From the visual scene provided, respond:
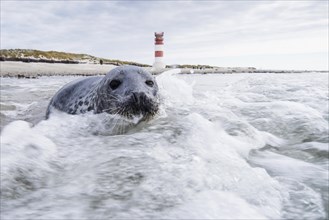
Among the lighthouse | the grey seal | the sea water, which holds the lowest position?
the sea water

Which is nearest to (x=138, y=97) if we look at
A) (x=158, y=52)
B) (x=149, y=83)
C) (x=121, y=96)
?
(x=121, y=96)

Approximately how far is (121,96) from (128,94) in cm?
14

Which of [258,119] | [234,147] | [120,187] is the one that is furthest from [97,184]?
[258,119]

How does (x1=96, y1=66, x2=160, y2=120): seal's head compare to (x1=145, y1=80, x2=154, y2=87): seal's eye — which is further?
(x1=145, y1=80, x2=154, y2=87): seal's eye

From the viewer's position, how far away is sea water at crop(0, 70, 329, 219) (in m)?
2.17

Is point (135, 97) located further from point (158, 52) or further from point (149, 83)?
point (158, 52)

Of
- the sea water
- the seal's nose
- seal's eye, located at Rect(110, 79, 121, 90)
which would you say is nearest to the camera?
the sea water

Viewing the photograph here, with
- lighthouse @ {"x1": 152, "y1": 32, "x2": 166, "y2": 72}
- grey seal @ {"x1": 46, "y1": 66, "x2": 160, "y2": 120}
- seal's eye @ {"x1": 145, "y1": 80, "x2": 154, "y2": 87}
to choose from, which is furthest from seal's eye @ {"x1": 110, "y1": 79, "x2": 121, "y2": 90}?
lighthouse @ {"x1": 152, "y1": 32, "x2": 166, "y2": 72}

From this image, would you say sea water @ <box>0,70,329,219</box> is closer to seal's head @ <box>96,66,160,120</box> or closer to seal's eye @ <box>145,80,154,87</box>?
seal's head @ <box>96,66,160,120</box>

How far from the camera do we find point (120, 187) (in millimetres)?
2492

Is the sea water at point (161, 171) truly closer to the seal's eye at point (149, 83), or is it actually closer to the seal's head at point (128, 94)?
the seal's head at point (128, 94)

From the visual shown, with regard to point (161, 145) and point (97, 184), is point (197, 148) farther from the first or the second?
point (97, 184)

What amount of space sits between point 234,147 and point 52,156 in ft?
5.63

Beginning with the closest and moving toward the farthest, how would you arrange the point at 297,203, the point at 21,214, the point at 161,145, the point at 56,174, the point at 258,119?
the point at 21,214
the point at 297,203
the point at 56,174
the point at 161,145
the point at 258,119
